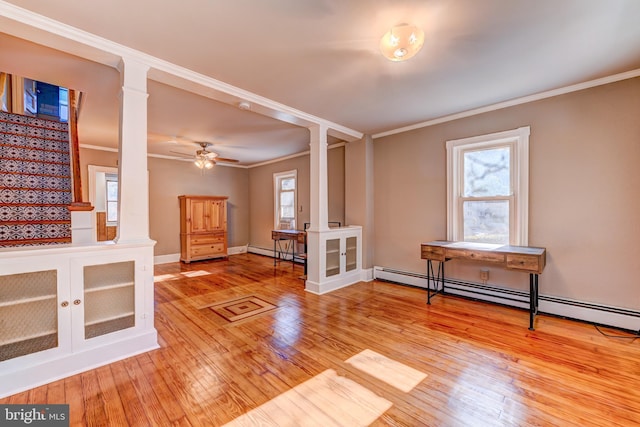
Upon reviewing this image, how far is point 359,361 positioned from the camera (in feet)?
7.25

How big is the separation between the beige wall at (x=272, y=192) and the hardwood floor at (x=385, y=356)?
250 cm

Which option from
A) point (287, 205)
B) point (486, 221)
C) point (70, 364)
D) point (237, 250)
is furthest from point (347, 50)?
point (237, 250)

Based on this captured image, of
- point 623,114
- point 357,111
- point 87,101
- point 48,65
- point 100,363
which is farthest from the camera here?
point 357,111

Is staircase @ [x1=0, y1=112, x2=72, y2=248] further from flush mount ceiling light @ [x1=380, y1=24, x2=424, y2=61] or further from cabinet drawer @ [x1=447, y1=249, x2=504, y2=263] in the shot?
cabinet drawer @ [x1=447, y1=249, x2=504, y2=263]

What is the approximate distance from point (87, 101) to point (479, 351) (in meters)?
5.01

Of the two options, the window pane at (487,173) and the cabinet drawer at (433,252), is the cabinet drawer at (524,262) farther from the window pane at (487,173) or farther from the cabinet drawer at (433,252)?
the window pane at (487,173)

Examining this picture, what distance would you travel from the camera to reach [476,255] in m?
3.09

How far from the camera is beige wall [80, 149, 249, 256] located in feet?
19.9

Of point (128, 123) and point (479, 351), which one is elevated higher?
point (128, 123)

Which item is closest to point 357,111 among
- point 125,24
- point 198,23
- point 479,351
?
point 198,23

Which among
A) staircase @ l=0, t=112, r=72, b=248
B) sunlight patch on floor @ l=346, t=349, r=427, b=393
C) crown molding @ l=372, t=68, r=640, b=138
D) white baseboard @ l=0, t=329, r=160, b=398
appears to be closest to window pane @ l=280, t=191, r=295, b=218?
crown molding @ l=372, t=68, r=640, b=138

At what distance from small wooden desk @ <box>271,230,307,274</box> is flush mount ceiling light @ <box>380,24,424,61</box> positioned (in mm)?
3666

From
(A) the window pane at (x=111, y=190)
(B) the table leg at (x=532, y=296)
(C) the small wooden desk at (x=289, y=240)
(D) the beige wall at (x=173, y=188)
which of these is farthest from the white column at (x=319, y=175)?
(A) the window pane at (x=111, y=190)

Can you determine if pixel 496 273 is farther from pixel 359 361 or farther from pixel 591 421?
pixel 359 361
